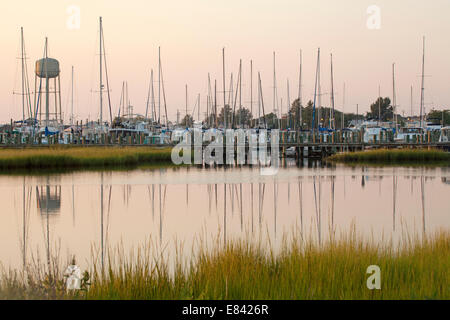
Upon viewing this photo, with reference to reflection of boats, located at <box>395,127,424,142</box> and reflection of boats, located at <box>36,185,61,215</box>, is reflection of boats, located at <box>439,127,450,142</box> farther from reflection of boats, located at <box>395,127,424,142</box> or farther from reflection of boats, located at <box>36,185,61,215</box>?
reflection of boats, located at <box>36,185,61,215</box>

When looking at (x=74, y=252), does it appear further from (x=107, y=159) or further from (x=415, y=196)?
(x=107, y=159)

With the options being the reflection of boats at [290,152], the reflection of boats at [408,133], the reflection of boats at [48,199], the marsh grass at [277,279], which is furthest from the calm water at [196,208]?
the reflection of boats at [290,152]

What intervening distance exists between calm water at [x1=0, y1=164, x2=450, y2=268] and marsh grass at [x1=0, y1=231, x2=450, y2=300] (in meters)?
2.11

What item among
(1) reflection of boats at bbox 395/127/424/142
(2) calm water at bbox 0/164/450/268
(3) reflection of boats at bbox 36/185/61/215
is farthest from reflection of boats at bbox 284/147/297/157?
(3) reflection of boats at bbox 36/185/61/215

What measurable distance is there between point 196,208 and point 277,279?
14.9 meters

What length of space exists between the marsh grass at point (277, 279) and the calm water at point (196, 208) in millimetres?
2114

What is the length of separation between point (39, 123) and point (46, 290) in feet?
205

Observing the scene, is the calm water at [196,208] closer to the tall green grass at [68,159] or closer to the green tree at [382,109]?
the tall green grass at [68,159]

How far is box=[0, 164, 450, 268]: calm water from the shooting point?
1589 centimetres

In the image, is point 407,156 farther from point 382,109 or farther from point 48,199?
point 382,109

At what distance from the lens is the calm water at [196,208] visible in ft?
52.1

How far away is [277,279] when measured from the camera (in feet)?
27.1

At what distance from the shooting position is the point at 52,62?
75625 mm

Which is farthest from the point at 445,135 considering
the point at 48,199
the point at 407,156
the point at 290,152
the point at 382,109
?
the point at 382,109
